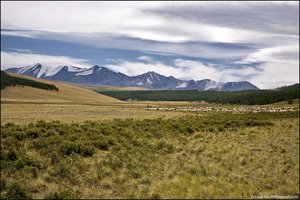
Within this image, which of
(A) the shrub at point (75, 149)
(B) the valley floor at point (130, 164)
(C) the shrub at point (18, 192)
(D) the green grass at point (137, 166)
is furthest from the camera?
(A) the shrub at point (75, 149)

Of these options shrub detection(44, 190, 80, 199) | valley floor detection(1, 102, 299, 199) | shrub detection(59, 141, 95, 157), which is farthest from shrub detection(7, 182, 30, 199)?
shrub detection(59, 141, 95, 157)

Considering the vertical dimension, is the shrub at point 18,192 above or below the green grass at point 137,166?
below

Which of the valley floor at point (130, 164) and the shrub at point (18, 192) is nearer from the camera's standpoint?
the valley floor at point (130, 164)

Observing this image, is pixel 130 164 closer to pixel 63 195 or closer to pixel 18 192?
pixel 63 195

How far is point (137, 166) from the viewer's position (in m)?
18.1

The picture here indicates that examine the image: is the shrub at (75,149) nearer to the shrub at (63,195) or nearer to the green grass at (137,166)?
the green grass at (137,166)

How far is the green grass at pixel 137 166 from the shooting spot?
43.8 ft

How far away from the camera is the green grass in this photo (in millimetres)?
13344

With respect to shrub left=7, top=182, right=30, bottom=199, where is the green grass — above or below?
above

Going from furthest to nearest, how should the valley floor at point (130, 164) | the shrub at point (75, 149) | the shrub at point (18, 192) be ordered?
1. the shrub at point (75, 149)
2. the shrub at point (18, 192)
3. the valley floor at point (130, 164)

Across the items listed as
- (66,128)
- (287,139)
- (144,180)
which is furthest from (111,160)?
(287,139)

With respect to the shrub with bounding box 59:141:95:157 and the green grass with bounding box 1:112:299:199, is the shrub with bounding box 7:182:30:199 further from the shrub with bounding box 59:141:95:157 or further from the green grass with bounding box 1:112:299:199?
the shrub with bounding box 59:141:95:157

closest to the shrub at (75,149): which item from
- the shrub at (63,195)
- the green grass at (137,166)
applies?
the green grass at (137,166)

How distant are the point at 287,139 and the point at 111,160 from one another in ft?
33.0
